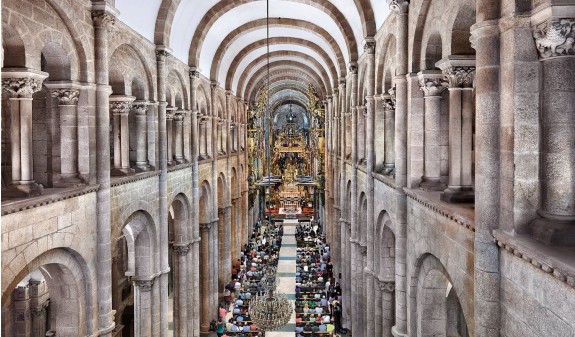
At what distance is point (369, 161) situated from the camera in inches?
498

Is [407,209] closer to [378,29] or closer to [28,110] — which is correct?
[378,29]

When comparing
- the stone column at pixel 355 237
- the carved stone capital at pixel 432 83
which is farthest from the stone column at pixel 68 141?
the stone column at pixel 355 237

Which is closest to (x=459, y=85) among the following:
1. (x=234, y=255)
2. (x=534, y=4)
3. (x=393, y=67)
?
(x=534, y=4)

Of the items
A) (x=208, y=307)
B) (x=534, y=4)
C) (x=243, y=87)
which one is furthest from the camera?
(x=243, y=87)

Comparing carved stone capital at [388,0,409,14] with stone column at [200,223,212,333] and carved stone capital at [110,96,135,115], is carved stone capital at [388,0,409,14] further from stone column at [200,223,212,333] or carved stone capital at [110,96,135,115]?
stone column at [200,223,212,333]

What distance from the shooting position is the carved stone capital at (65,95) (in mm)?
8547

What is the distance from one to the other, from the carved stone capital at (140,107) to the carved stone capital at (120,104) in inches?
34.6

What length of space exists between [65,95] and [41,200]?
2.27 meters

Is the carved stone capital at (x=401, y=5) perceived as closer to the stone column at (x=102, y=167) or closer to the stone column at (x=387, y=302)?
the stone column at (x=102, y=167)

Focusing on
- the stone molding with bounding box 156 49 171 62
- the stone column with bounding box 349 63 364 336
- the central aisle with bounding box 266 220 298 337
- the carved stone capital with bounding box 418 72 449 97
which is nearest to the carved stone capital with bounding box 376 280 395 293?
the stone column with bounding box 349 63 364 336

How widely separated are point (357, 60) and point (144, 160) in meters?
7.90

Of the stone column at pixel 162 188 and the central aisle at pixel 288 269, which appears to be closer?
the stone column at pixel 162 188

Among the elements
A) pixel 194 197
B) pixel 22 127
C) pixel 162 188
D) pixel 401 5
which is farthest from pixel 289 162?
pixel 22 127

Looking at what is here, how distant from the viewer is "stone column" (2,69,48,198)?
7180 mm
